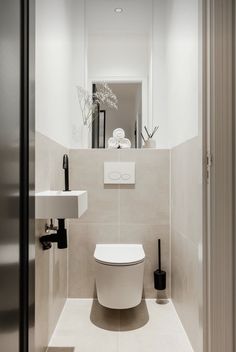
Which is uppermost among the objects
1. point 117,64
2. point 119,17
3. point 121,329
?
point 119,17

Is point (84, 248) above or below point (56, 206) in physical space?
below

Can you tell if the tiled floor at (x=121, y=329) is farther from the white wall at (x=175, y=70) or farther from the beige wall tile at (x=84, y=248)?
the white wall at (x=175, y=70)

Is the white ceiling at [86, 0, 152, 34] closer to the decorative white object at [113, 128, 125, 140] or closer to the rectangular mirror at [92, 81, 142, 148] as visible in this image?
the rectangular mirror at [92, 81, 142, 148]

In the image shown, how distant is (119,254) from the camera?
1932 mm

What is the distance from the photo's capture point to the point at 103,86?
2.59 m

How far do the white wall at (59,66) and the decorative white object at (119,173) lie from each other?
0.42m

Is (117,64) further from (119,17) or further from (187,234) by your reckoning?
(187,234)

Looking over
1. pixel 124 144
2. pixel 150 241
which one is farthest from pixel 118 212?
pixel 124 144

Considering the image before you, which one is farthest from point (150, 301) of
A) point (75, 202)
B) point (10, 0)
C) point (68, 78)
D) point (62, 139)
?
point (10, 0)

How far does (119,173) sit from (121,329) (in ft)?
3.78

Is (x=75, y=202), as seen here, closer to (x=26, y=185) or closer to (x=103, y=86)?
(x=26, y=185)

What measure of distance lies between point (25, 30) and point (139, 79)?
2.00m

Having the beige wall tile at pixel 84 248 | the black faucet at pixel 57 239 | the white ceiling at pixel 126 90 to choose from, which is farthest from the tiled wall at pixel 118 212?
the black faucet at pixel 57 239

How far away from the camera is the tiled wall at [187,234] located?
1454 mm
